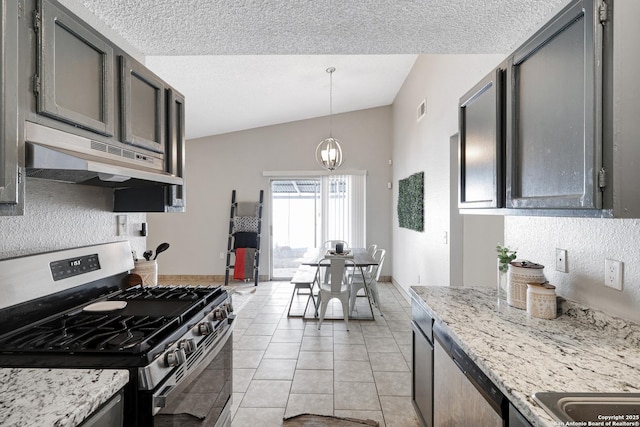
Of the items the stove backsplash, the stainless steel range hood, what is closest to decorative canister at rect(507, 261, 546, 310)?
the stainless steel range hood

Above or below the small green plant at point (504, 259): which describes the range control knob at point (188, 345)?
below

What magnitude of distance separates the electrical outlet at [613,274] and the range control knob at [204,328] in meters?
1.71

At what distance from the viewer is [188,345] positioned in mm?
1262

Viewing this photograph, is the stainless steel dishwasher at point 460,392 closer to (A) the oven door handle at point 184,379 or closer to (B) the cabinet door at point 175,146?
(A) the oven door handle at point 184,379

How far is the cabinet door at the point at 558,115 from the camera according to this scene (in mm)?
963

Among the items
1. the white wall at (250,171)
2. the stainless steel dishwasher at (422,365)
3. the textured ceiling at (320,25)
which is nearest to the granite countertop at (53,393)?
the stainless steel dishwasher at (422,365)

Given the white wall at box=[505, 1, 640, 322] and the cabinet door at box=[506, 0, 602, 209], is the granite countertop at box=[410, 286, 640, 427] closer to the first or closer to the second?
the white wall at box=[505, 1, 640, 322]

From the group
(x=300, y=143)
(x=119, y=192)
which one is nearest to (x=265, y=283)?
(x=300, y=143)

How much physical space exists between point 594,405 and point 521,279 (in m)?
0.84

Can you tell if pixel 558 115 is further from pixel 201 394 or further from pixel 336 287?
pixel 336 287

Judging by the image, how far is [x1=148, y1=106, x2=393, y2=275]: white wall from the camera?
20.6 ft

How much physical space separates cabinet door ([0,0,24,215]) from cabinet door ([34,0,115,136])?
0.10m

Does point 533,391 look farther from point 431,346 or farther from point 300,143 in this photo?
point 300,143

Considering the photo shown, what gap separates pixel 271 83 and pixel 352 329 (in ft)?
11.0
